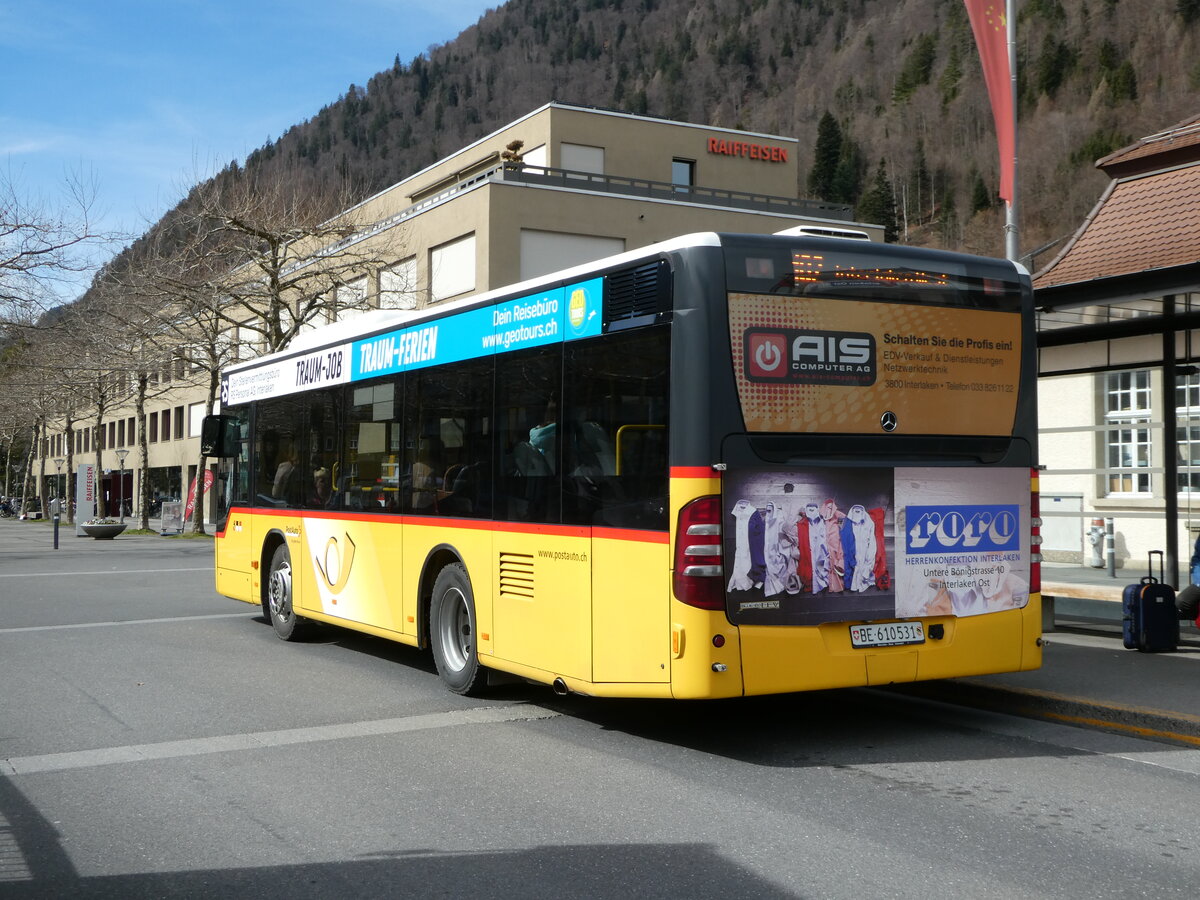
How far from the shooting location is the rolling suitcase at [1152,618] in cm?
1037

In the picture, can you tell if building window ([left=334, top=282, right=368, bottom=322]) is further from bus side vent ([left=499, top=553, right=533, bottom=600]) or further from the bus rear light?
the bus rear light

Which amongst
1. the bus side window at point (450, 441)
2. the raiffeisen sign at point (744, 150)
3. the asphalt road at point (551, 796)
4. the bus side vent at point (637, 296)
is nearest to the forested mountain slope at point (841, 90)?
the raiffeisen sign at point (744, 150)

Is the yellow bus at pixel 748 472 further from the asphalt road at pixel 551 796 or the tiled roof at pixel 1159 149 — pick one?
the tiled roof at pixel 1159 149

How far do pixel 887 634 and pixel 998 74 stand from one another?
830 centimetres

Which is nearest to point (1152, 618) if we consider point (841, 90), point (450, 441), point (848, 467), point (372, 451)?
point (848, 467)

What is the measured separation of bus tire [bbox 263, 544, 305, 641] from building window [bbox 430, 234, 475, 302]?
92.9ft

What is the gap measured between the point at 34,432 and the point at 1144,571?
68.8 m

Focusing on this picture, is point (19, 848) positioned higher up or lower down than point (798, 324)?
lower down

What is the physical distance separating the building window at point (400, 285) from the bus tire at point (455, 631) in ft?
101

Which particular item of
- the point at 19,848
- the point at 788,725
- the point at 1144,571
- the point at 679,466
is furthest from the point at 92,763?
the point at 1144,571

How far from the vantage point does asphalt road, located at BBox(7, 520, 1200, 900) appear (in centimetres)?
489

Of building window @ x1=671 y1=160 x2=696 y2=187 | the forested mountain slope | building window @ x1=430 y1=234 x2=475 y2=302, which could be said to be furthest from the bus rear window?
the forested mountain slope

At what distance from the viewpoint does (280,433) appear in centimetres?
1287

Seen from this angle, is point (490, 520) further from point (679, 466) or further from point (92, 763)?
point (92, 763)
